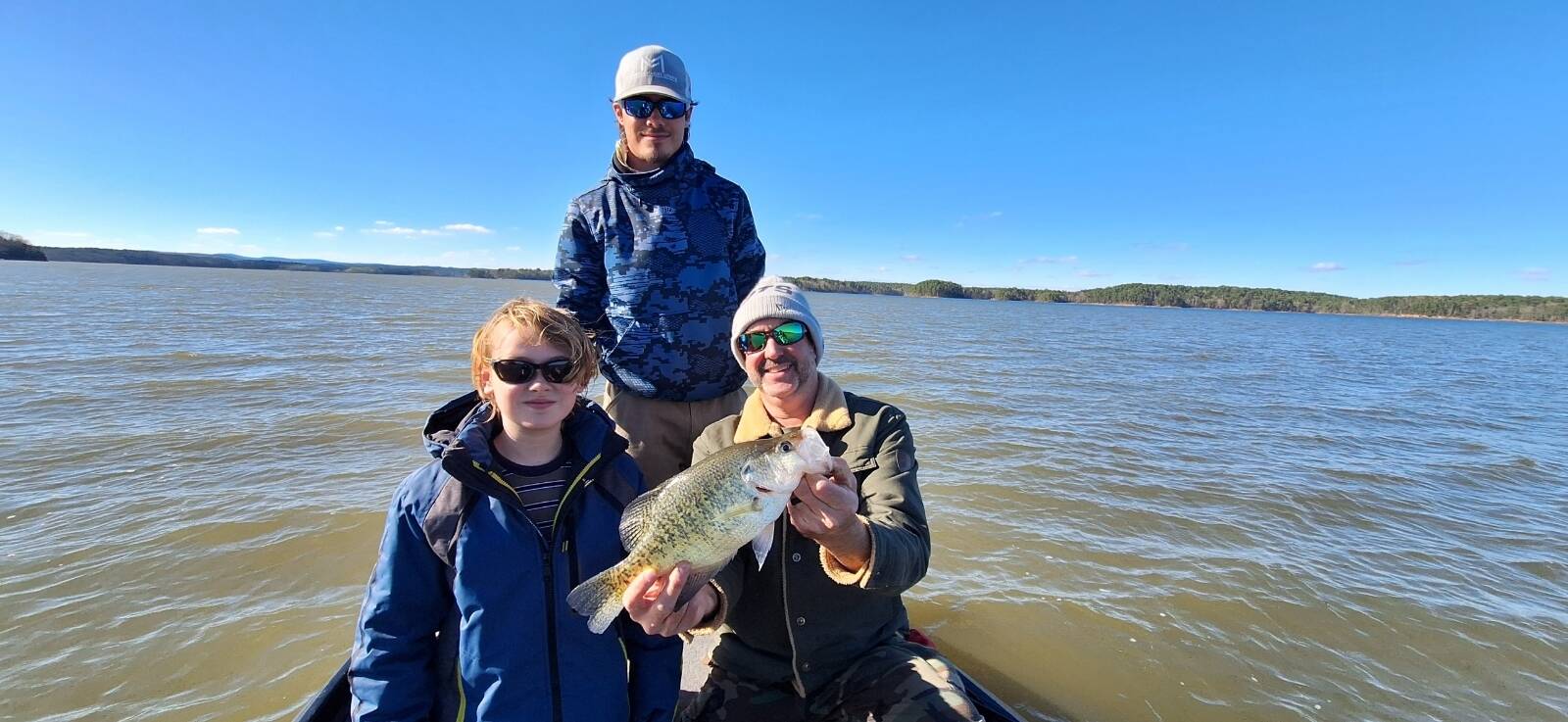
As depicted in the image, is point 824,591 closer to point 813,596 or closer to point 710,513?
point 813,596

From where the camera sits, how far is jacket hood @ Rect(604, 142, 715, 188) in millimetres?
4402

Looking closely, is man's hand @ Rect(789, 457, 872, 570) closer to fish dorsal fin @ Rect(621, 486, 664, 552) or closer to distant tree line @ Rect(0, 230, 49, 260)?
fish dorsal fin @ Rect(621, 486, 664, 552)

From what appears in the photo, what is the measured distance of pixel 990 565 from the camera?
25.0 ft

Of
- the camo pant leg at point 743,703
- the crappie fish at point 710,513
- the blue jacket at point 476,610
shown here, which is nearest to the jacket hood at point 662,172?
the blue jacket at point 476,610

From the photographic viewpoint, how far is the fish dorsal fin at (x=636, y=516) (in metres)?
2.88

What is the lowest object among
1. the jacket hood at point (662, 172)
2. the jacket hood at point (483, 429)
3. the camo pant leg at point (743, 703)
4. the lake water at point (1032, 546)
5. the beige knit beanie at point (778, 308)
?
the lake water at point (1032, 546)

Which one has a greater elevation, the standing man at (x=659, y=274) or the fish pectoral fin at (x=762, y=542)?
the standing man at (x=659, y=274)

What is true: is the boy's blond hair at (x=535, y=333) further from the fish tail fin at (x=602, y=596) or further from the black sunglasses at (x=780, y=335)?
the fish tail fin at (x=602, y=596)

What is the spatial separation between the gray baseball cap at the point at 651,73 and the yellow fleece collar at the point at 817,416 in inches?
78.5

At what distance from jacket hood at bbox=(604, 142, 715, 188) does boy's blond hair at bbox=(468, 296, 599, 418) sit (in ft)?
4.77

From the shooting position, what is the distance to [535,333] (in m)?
3.17

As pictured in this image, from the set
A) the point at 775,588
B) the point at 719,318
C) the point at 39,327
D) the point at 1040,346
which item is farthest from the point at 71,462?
the point at 1040,346

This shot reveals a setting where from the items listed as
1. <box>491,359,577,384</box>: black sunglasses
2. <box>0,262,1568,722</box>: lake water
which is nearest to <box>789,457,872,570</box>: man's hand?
<box>491,359,577,384</box>: black sunglasses

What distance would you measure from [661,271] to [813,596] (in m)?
2.30
